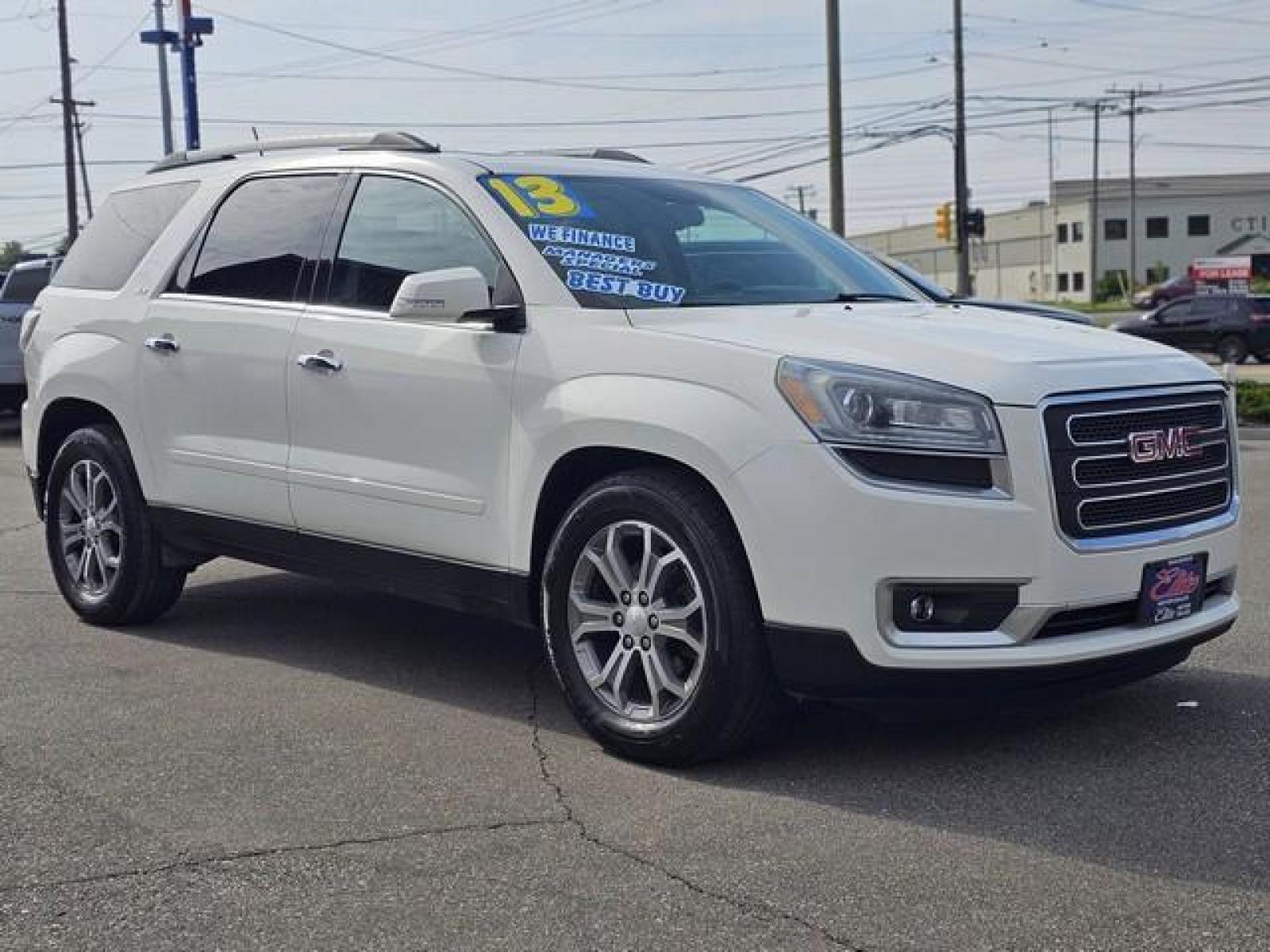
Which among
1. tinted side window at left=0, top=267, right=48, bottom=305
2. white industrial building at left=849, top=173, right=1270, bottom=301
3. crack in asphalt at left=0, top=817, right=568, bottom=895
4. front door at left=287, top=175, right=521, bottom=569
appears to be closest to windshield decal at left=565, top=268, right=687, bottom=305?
front door at left=287, top=175, right=521, bottom=569

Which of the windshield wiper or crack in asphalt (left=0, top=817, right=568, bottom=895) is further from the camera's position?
the windshield wiper

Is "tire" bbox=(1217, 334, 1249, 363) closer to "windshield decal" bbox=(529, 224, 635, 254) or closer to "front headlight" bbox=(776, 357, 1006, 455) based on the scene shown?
"windshield decal" bbox=(529, 224, 635, 254)

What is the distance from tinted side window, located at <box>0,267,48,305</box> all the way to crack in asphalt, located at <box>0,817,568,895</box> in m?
14.6

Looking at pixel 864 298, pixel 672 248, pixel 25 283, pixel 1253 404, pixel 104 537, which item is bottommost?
pixel 1253 404

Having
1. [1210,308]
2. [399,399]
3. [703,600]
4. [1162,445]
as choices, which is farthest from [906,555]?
[1210,308]

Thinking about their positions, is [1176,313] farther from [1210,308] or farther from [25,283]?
[25,283]

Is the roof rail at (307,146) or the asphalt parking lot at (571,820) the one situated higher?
the roof rail at (307,146)

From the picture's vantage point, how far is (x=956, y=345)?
470cm

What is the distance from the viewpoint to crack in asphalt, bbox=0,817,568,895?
157 inches

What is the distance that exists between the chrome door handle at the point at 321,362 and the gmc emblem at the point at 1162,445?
262 cm

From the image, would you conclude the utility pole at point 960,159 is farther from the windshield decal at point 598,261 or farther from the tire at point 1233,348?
the windshield decal at point 598,261

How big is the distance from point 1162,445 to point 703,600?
4.57 ft

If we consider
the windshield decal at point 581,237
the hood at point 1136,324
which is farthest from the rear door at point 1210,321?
the windshield decal at point 581,237

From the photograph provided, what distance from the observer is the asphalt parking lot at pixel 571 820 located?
12.1 feet
